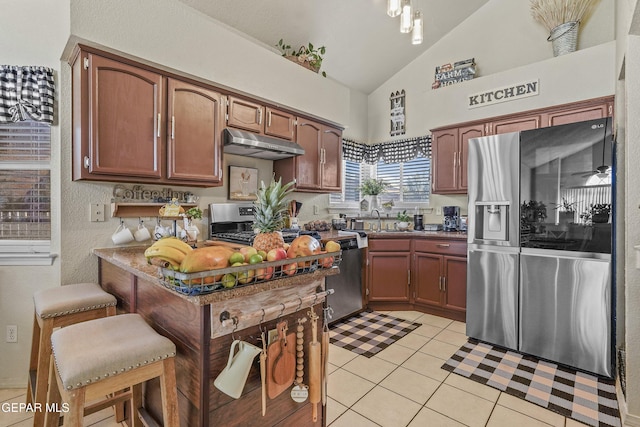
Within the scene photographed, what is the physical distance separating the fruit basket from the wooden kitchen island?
20 millimetres

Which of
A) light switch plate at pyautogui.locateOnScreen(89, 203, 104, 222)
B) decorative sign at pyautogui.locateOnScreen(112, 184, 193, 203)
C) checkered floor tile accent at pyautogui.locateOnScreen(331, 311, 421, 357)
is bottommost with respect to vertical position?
checkered floor tile accent at pyautogui.locateOnScreen(331, 311, 421, 357)

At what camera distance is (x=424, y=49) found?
14.2 ft

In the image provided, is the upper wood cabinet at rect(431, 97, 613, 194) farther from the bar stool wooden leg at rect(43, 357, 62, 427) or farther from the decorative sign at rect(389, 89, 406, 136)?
the bar stool wooden leg at rect(43, 357, 62, 427)

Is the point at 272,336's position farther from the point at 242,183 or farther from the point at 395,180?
the point at 395,180

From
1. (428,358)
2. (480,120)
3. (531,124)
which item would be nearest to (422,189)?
(480,120)

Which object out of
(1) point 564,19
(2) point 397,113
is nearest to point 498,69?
(1) point 564,19

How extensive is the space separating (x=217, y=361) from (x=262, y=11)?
10.3ft

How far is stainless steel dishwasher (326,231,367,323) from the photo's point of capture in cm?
A: 324

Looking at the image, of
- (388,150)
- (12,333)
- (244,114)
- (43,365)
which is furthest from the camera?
(388,150)

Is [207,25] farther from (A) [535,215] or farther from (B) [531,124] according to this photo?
(B) [531,124]

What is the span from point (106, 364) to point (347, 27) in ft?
12.4

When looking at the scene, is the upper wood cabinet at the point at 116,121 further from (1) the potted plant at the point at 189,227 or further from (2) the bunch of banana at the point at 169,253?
(2) the bunch of banana at the point at 169,253

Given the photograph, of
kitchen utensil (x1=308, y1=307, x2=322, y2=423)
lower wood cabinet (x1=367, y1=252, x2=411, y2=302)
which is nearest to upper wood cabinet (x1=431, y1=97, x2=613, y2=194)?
lower wood cabinet (x1=367, y1=252, x2=411, y2=302)

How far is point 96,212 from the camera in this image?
7.43ft
